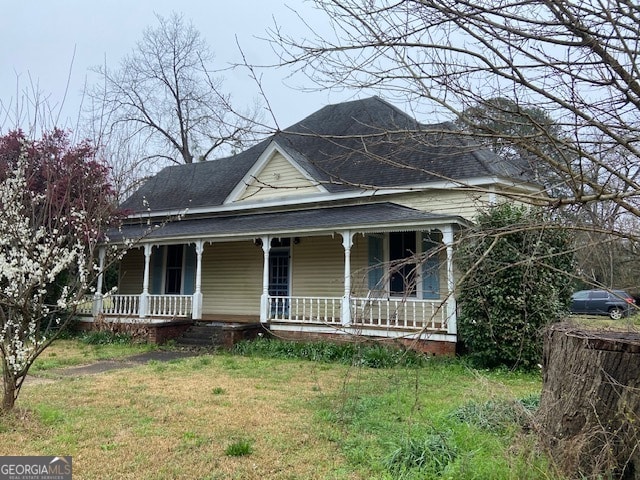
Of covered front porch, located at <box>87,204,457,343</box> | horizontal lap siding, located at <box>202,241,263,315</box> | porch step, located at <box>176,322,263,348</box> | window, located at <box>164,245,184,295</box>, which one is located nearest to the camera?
covered front porch, located at <box>87,204,457,343</box>

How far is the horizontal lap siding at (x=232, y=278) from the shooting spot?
15.0 m

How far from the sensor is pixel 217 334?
12609mm

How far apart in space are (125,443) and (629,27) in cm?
527

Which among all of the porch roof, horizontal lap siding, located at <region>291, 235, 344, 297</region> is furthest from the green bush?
horizontal lap siding, located at <region>291, 235, 344, 297</region>

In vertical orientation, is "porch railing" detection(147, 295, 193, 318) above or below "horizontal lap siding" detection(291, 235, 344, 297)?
below

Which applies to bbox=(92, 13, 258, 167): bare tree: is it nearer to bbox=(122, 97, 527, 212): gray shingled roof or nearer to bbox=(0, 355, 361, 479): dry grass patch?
bbox=(122, 97, 527, 212): gray shingled roof

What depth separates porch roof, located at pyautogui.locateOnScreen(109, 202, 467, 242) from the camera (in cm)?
1042

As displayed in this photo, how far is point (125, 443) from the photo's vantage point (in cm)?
444

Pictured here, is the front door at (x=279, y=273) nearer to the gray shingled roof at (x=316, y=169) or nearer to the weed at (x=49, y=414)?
the gray shingled roof at (x=316, y=169)

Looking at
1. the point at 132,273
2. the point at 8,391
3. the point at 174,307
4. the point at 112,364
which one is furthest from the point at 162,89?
the point at 8,391


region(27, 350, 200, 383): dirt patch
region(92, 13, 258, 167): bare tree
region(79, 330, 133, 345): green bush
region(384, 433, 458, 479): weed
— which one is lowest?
region(27, 350, 200, 383): dirt patch

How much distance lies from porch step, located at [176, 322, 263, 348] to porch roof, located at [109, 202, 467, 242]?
2626mm

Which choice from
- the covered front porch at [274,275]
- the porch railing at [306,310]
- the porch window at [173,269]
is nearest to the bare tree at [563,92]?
the covered front porch at [274,275]

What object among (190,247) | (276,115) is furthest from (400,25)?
(190,247)
